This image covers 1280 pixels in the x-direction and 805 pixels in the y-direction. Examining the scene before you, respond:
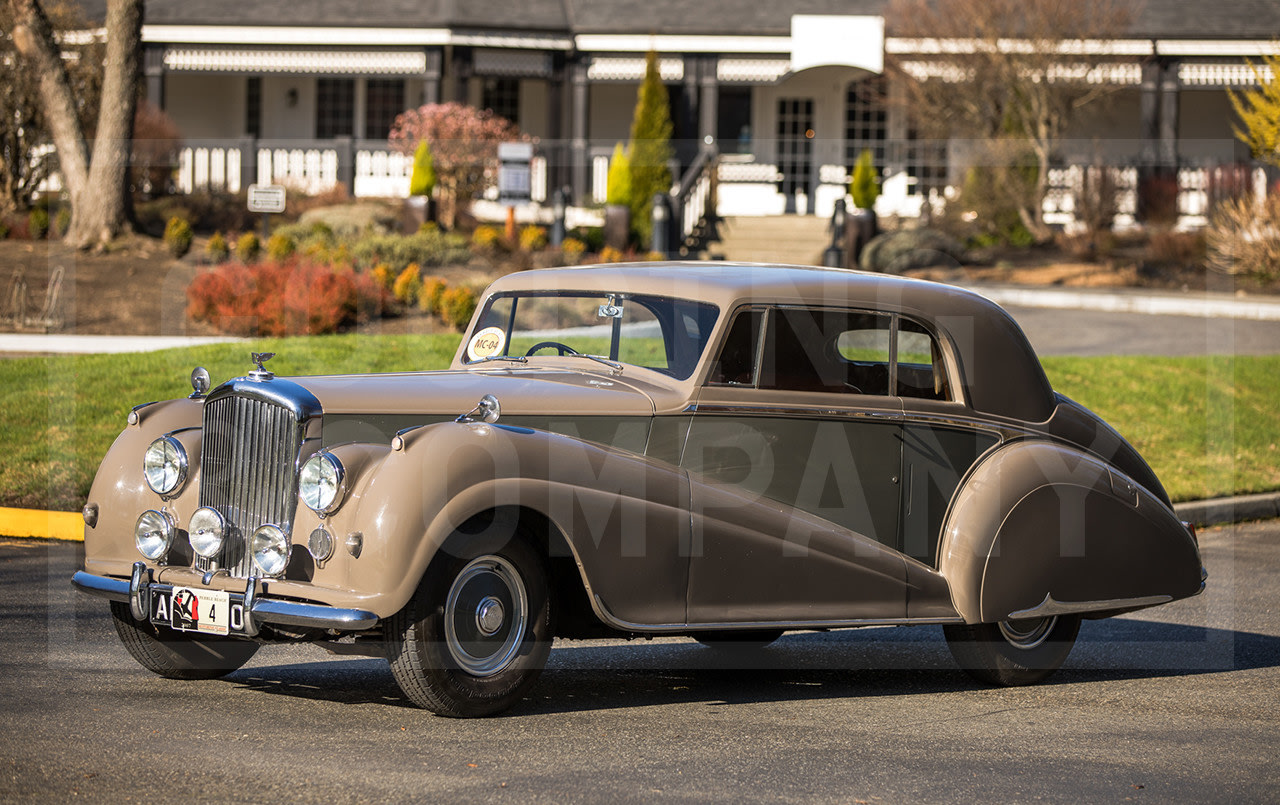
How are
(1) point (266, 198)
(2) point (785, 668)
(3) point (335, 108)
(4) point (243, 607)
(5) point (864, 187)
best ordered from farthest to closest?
1. (3) point (335, 108)
2. (5) point (864, 187)
3. (1) point (266, 198)
4. (2) point (785, 668)
5. (4) point (243, 607)

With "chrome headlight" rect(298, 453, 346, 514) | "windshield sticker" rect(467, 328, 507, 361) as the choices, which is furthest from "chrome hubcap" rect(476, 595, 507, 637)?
"windshield sticker" rect(467, 328, 507, 361)

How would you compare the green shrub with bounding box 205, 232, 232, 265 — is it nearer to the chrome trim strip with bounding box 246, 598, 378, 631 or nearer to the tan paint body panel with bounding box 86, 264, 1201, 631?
the tan paint body panel with bounding box 86, 264, 1201, 631

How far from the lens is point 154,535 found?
576 cm

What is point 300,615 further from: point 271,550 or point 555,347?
point 555,347

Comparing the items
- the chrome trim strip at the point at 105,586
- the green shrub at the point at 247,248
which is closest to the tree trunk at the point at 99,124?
the green shrub at the point at 247,248

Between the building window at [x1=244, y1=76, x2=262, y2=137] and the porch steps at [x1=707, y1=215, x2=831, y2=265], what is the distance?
433 inches

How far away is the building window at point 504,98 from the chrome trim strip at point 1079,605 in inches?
1031

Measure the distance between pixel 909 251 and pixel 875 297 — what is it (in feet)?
58.4

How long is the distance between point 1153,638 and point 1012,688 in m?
1.64

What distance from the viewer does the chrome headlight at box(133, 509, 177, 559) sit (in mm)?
5746

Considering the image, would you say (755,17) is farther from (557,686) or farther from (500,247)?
(557,686)

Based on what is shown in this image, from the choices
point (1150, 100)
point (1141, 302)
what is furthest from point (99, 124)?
point (1150, 100)

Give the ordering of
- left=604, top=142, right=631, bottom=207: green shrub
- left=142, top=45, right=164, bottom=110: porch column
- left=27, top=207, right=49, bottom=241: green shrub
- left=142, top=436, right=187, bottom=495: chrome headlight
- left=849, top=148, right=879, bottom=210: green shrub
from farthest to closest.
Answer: left=142, top=45, right=164, bottom=110: porch column < left=849, top=148, right=879, bottom=210: green shrub < left=604, top=142, right=631, bottom=207: green shrub < left=27, top=207, right=49, bottom=241: green shrub < left=142, top=436, right=187, bottom=495: chrome headlight

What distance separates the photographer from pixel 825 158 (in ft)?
99.0
